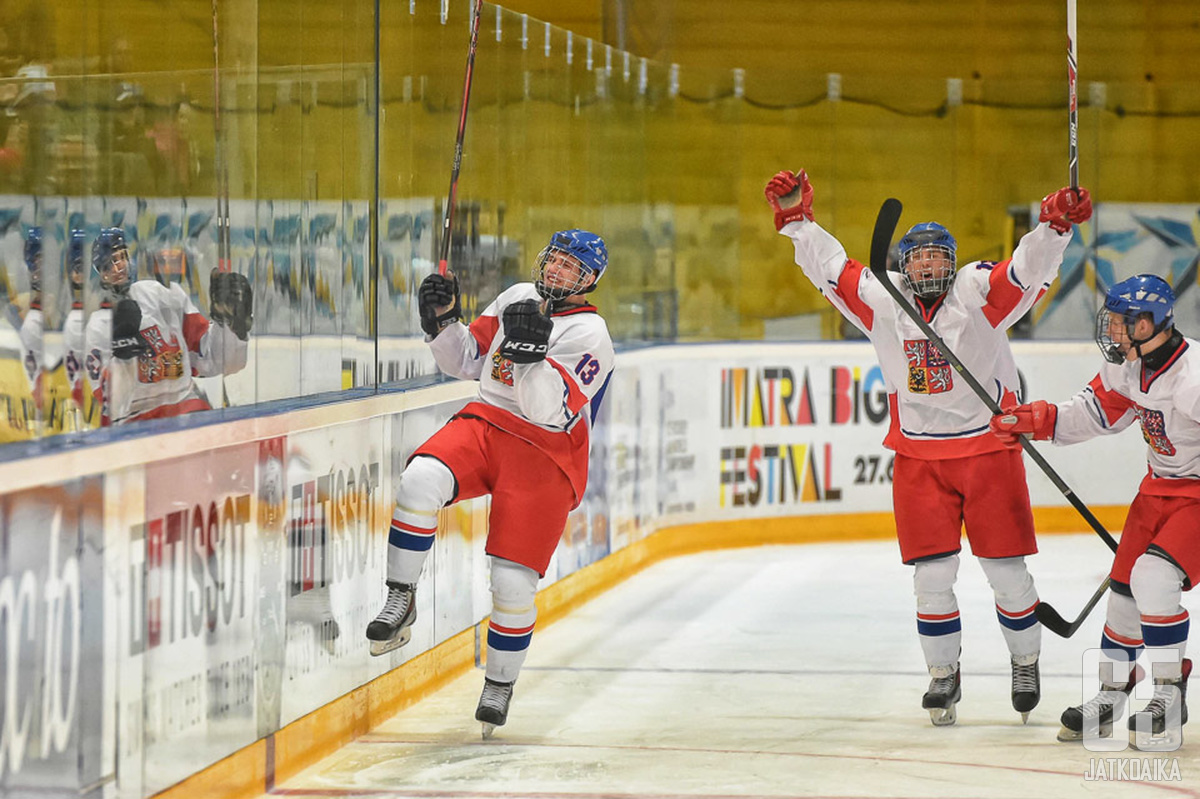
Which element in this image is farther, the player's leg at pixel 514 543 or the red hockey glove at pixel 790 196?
the red hockey glove at pixel 790 196

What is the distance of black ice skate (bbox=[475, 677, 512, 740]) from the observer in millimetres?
4184

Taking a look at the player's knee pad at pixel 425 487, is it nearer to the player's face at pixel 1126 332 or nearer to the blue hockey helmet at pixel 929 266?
the blue hockey helmet at pixel 929 266

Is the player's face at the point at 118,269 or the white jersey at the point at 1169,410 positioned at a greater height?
the player's face at the point at 118,269

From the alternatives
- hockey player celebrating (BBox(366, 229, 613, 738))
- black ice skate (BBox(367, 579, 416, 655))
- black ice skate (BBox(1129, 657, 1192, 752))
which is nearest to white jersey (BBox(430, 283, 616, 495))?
hockey player celebrating (BBox(366, 229, 613, 738))

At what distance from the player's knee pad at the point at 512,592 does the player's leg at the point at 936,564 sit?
1021mm

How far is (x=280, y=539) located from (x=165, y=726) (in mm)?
674

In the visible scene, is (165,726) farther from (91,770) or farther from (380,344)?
(380,344)

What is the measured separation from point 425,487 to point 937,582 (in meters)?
1.45

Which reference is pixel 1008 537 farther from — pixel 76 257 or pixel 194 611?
pixel 76 257

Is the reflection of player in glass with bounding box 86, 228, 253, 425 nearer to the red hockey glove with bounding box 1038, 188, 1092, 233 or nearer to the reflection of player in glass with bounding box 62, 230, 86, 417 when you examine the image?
the reflection of player in glass with bounding box 62, 230, 86, 417

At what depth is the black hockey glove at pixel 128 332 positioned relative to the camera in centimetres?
307

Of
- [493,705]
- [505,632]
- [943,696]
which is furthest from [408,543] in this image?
[943,696]

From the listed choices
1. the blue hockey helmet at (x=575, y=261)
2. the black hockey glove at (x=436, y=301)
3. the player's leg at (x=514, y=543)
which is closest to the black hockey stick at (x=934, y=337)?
the blue hockey helmet at (x=575, y=261)

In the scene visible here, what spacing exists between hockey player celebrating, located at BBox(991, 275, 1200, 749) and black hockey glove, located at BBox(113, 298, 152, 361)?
2213mm
